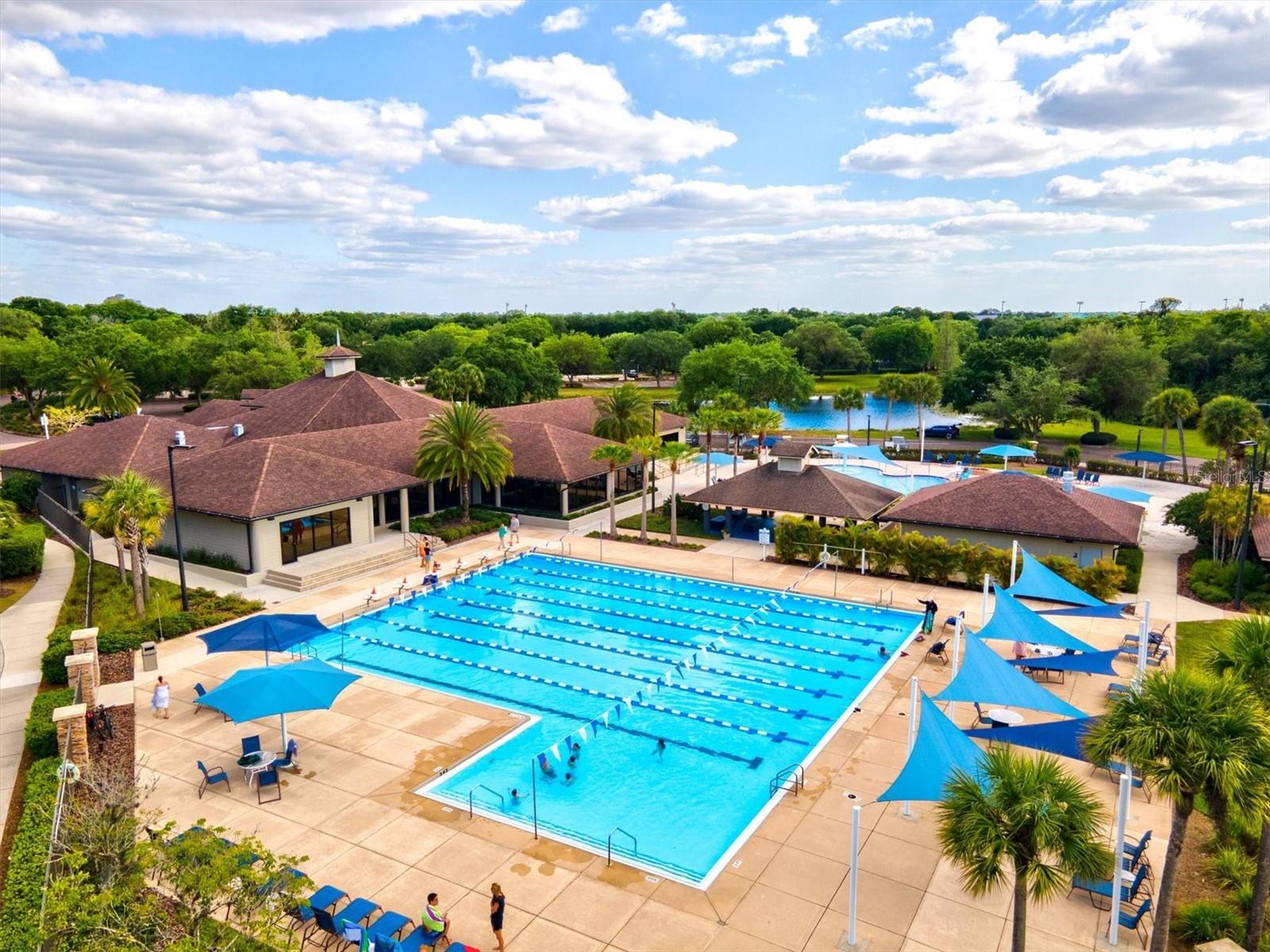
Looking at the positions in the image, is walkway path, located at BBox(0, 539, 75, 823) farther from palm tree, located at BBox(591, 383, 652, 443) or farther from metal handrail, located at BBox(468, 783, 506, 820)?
palm tree, located at BBox(591, 383, 652, 443)

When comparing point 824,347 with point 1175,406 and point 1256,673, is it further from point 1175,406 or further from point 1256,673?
point 1256,673

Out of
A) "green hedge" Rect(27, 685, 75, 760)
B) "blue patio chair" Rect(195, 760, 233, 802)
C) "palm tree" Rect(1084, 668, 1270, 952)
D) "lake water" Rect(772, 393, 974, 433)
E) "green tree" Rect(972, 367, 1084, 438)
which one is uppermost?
"green tree" Rect(972, 367, 1084, 438)

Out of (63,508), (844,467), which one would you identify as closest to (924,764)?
(844,467)

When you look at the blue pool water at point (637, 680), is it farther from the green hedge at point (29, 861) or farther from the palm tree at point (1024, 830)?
the green hedge at point (29, 861)

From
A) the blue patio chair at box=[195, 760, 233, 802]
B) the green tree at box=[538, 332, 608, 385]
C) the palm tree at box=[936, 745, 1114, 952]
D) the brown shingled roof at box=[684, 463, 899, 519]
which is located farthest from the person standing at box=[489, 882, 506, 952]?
the green tree at box=[538, 332, 608, 385]

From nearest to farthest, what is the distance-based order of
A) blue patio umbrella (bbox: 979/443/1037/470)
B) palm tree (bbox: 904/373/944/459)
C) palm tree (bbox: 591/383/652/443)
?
palm tree (bbox: 591/383/652/443) → blue patio umbrella (bbox: 979/443/1037/470) → palm tree (bbox: 904/373/944/459)

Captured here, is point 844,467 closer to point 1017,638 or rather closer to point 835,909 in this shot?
point 1017,638

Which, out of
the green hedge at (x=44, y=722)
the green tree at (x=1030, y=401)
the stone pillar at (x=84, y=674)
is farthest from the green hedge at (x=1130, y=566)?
the green hedge at (x=44, y=722)
